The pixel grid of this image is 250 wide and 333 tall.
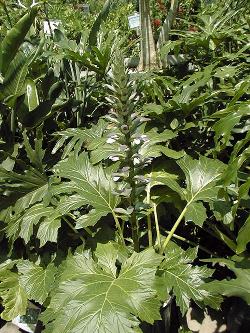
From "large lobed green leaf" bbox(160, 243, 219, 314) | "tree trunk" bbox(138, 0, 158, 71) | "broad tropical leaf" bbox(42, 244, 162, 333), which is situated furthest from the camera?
"tree trunk" bbox(138, 0, 158, 71)

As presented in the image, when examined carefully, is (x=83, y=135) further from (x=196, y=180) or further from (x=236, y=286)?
(x=236, y=286)

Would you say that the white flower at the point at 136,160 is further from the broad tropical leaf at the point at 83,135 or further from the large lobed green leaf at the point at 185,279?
the broad tropical leaf at the point at 83,135

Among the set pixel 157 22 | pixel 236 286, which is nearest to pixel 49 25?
pixel 236 286

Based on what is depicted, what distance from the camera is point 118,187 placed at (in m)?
2.01

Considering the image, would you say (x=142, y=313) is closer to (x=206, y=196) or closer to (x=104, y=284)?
(x=104, y=284)

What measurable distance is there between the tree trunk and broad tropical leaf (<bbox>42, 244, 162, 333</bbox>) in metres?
2.70

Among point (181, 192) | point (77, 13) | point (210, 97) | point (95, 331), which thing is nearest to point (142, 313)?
point (95, 331)

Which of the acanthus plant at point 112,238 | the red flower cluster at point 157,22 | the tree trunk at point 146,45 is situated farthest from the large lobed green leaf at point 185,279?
the red flower cluster at point 157,22

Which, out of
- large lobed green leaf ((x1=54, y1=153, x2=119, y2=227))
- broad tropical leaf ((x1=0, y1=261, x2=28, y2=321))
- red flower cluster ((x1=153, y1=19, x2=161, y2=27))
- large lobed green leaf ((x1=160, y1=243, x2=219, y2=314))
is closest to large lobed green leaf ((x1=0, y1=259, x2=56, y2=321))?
broad tropical leaf ((x1=0, y1=261, x2=28, y2=321))

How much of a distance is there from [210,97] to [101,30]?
1117 millimetres

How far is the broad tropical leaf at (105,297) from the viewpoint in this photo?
4.77 ft

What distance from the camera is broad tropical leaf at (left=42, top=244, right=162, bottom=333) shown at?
4.77 ft

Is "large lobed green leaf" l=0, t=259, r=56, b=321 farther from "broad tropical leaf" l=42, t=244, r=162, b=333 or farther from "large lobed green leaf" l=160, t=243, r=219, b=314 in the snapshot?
"large lobed green leaf" l=160, t=243, r=219, b=314

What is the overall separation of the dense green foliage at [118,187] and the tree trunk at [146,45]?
90cm
